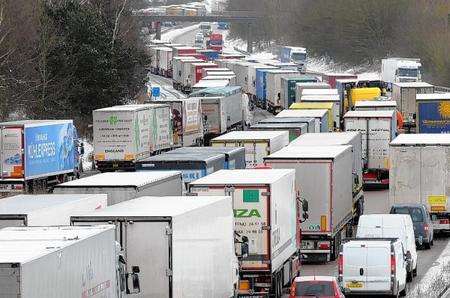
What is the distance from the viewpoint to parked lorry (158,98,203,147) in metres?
65.5

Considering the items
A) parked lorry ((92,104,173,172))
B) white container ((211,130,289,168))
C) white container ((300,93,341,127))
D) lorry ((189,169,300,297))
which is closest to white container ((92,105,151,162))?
parked lorry ((92,104,173,172))

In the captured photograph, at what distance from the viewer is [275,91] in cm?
9550

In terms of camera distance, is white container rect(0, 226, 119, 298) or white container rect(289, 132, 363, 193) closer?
white container rect(0, 226, 119, 298)

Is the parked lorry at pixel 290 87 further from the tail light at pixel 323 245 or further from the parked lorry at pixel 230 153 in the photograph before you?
the tail light at pixel 323 245

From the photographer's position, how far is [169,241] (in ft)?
72.6

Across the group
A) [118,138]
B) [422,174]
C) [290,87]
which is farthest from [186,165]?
[290,87]

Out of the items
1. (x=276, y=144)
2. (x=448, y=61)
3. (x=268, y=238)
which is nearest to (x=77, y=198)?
(x=268, y=238)

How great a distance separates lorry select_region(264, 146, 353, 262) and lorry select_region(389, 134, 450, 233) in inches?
159

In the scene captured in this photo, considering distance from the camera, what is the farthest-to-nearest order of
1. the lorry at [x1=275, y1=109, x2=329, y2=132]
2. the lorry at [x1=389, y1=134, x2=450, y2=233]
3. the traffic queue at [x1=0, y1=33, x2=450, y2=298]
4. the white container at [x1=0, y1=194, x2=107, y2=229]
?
the lorry at [x1=275, y1=109, x2=329, y2=132]
the lorry at [x1=389, y1=134, x2=450, y2=233]
the white container at [x1=0, y1=194, x2=107, y2=229]
the traffic queue at [x1=0, y1=33, x2=450, y2=298]

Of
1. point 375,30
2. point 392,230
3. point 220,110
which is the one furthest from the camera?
point 375,30

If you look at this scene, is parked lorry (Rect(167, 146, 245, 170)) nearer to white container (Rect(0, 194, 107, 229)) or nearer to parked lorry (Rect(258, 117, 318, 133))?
white container (Rect(0, 194, 107, 229))

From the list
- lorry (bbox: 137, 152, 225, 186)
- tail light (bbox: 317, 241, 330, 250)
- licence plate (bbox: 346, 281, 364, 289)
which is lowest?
tail light (bbox: 317, 241, 330, 250)

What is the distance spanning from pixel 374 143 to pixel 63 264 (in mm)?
36164

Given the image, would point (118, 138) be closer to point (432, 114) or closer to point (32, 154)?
point (32, 154)
